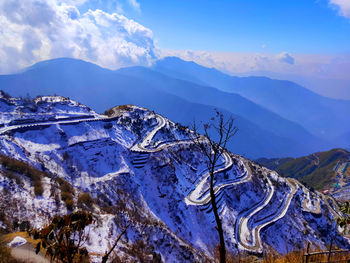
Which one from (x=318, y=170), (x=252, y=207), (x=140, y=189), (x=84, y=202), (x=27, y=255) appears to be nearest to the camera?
(x=27, y=255)

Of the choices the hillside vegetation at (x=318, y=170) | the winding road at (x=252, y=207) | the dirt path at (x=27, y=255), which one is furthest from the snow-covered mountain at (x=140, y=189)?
the hillside vegetation at (x=318, y=170)

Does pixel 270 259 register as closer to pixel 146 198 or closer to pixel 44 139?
pixel 146 198

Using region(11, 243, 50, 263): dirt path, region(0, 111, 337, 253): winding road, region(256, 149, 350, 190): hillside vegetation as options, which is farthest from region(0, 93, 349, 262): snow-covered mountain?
region(256, 149, 350, 190): hillside vegetation

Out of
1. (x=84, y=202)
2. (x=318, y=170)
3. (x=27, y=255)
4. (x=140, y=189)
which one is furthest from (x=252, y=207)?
(x=318, y=170)

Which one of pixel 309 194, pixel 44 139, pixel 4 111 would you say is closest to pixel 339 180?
pixel 309 194

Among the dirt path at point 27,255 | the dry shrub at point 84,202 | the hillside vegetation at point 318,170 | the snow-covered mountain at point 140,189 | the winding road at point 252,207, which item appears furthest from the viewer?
the hillside vegetation at point 318,170

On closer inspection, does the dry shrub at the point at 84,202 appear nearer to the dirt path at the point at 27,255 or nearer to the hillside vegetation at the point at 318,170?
the dirt path at the point at 27,255

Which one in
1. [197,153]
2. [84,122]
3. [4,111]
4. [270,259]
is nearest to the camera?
[270,259]

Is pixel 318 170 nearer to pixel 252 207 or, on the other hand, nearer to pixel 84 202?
pixel 252 207

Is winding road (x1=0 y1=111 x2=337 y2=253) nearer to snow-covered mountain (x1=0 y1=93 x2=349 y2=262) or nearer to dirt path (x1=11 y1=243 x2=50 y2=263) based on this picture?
snow-covered mountain (x1=0 y1=93 x2=349 y2=262)
